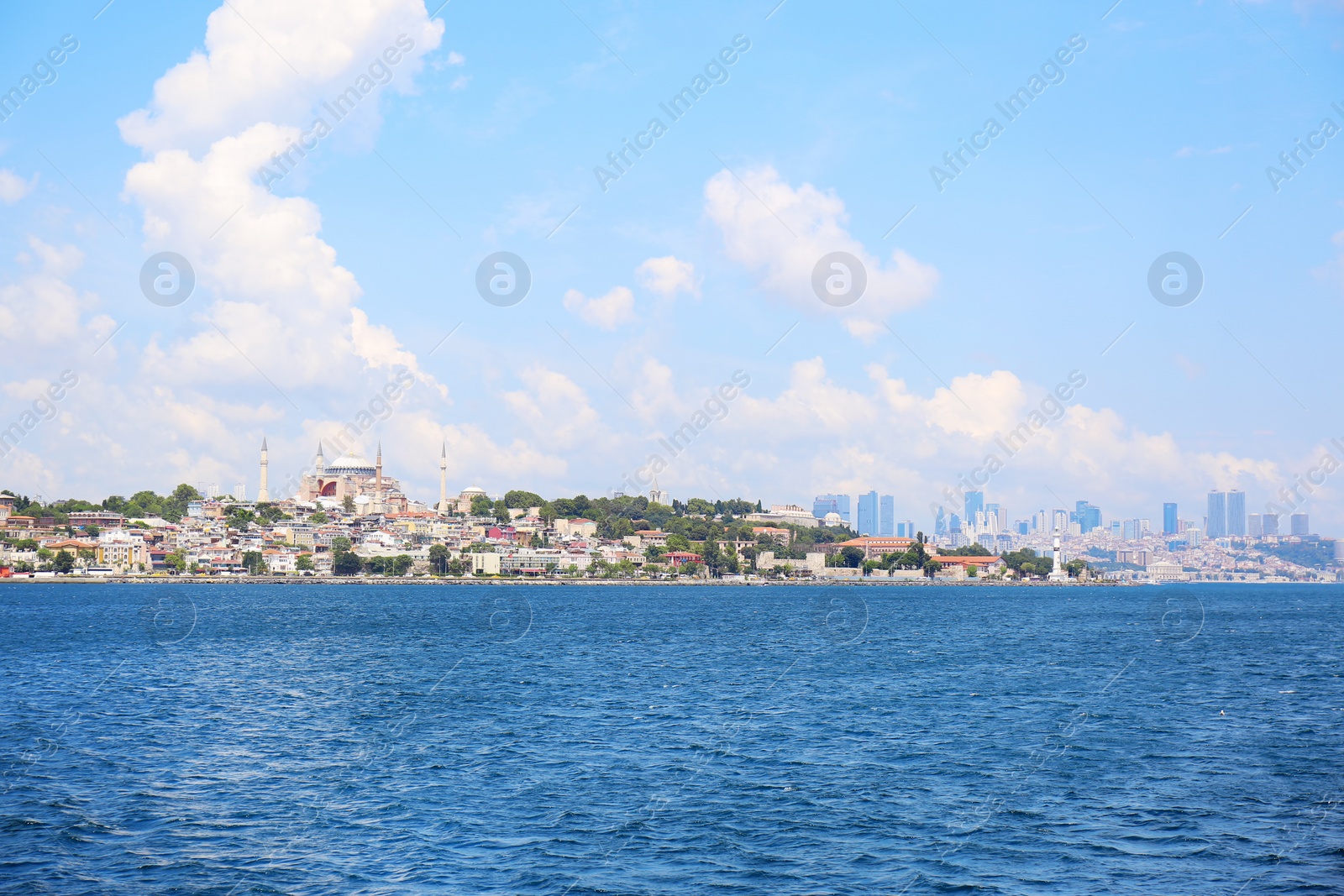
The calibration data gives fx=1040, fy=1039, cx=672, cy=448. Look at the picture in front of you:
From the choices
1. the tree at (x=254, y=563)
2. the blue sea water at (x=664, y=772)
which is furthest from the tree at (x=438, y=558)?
the blue sea water at (x=664, y=772)

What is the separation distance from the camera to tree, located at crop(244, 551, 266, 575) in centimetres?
15988

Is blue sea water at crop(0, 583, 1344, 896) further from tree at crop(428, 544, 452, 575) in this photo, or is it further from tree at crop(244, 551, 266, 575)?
tree at crop(428, 544, 452, 575)

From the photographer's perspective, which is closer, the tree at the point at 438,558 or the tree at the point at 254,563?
the tree at the point at 254,563

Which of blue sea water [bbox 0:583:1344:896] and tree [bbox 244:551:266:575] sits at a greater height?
blue sea water [bbox 0:583:1344:896]

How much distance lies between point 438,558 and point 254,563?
2785cm

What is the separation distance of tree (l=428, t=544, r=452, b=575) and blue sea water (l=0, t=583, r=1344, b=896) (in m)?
118

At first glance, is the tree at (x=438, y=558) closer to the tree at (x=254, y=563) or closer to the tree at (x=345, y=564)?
the tree at (x=345, y=564)

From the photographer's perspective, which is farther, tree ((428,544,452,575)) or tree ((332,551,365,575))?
tree ((428,544,452,575))

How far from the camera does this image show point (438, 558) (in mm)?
168250

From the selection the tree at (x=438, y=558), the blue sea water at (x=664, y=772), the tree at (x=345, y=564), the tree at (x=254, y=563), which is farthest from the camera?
the tree at (x=438, y=558)

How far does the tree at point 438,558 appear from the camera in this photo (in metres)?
167

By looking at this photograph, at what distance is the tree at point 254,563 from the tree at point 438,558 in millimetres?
25302

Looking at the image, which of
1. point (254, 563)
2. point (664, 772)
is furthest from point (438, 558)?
point (664, 772)

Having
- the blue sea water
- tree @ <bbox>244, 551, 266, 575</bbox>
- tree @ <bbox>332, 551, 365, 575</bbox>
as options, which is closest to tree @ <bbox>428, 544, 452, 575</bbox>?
tree @ <bbox>332, 551, 365, 575</bbox>
